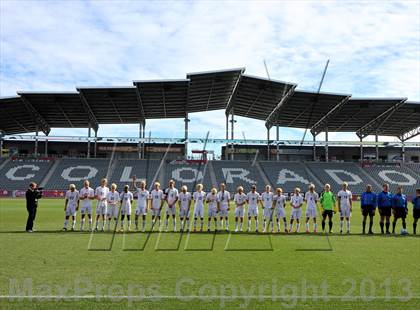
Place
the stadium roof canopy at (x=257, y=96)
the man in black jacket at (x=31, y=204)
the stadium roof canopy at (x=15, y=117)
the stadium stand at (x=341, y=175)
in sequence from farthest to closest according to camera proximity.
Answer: the stadium stand at (x=341, y=175) → the stadium roof canopy at (x=15, y=117) → the stadium roof canopy at (x=257, y=96) → the man in black jacket at (x=31, y=204)

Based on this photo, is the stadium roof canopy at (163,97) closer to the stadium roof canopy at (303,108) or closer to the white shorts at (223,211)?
the stadium roof canopy at (303,108)

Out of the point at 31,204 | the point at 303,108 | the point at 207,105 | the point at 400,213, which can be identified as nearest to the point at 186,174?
the point at 207,105

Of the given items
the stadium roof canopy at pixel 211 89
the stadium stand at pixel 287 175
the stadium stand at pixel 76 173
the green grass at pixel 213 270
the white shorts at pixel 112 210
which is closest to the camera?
the green grass at pixel 213 270

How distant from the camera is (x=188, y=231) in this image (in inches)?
620

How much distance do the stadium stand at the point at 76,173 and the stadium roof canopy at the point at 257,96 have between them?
58.1 ft

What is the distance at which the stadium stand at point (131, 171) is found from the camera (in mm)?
46375

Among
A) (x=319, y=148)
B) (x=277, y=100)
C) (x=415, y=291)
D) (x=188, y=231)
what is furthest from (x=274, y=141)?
(x=415, y=291)

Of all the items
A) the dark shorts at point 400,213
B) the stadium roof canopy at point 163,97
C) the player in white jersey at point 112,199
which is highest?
the stadium roof canopy at point 163,97

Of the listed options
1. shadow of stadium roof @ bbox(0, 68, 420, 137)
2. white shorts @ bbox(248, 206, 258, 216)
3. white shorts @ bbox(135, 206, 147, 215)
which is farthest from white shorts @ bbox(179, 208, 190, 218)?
shadow of stadium roof @ bbox(0, 68, 420, 137)

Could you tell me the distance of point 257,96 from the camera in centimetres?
4516

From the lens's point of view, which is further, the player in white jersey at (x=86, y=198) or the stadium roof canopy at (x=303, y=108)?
the stadium roof canopy at (x=303, y=108)

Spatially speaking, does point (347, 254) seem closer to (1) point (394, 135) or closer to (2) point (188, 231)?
(2) point (188, 231)

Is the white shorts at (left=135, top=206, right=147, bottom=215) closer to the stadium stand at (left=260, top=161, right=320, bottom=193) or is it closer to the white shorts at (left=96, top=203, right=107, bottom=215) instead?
the white shorts at (left=96, top=203, right=107, bottom=215)

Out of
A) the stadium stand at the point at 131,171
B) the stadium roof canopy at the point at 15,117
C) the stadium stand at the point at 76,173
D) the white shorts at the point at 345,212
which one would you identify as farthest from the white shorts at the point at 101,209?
the stadium roof canopy at the point at 15,117
